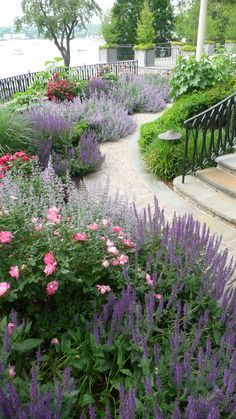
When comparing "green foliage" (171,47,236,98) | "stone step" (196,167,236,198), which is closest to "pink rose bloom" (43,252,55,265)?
"stone step" (196,167,236,198)

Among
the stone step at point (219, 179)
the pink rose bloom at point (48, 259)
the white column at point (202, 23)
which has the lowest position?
the stone step at point (219, 179)

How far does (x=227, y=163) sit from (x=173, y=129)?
151 centimetres

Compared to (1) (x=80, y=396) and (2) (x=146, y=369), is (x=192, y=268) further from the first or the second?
(1) (x=80, y=396)

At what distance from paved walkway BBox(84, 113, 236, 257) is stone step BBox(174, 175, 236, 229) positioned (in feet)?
0.23

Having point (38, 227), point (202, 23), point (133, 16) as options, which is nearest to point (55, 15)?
point (133, 16)

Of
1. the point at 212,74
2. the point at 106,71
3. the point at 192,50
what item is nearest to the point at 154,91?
the point at 106,71

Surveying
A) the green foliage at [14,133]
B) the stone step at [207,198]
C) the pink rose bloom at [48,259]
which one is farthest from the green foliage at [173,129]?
the pink rose bloom at [48,259]

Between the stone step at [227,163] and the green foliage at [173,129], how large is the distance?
0.55 m

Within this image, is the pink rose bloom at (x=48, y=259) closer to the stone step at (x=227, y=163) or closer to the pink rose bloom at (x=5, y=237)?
the pink rose bloom at (x=5, y=237)

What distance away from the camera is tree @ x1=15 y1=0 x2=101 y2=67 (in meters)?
21.1

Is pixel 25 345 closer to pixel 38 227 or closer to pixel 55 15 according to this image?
pixel 38 227

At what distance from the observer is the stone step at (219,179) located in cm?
449

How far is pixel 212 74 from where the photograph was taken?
278 inches

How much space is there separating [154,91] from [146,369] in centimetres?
936
